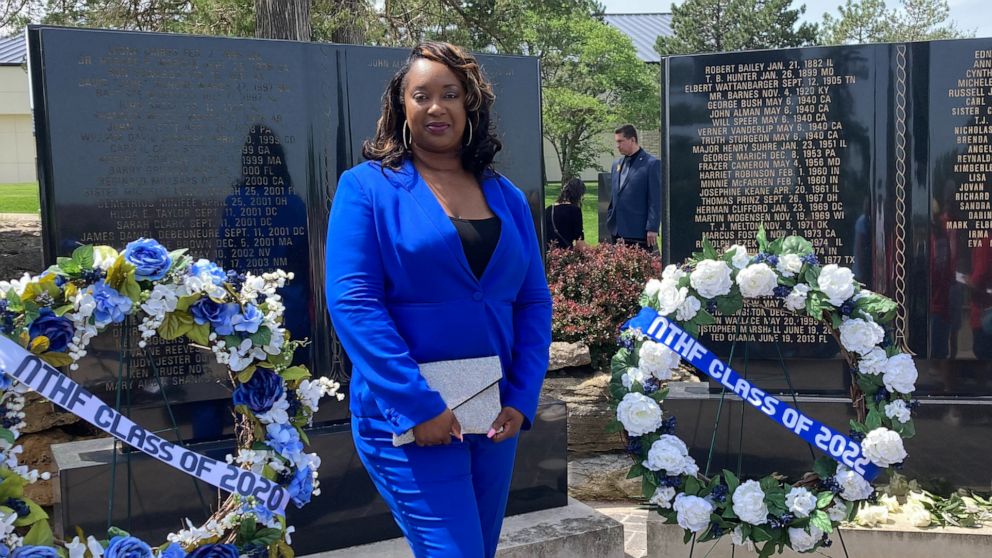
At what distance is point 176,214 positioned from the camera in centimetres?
450

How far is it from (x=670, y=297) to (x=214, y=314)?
1.92m

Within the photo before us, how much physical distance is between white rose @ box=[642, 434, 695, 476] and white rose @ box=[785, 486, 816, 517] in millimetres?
448

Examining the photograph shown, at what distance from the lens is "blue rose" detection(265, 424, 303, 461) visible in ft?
11.1

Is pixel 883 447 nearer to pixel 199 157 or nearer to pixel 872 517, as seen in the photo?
pixel 872 517

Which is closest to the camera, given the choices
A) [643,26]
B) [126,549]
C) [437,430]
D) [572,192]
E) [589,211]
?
[437,430]

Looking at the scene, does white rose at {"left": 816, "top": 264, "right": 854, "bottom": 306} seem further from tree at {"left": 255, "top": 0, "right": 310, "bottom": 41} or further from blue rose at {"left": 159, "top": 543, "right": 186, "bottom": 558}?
tree at {"left": 255, "top": 0, "right": 310, "bottom": 41}

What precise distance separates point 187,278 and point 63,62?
160 centimetres

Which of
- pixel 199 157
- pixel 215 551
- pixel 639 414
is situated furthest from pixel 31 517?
pixel 639 414

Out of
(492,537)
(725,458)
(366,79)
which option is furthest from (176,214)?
(725,458)

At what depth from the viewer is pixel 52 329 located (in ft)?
10.1

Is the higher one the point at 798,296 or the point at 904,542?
the point at 798,296

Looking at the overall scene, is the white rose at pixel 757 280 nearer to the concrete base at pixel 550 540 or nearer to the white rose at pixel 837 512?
the white rose at pixel 837 512

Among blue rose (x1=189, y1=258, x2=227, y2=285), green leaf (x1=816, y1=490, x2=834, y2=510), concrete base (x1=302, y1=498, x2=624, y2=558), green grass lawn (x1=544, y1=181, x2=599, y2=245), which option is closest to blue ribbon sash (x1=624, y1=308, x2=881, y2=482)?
green leaf (x1=816, y1=490, x2=834, y2=510)

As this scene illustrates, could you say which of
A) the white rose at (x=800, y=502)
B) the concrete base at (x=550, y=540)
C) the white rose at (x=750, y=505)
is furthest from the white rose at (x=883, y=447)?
the concrete base at (x=550, y=540)
